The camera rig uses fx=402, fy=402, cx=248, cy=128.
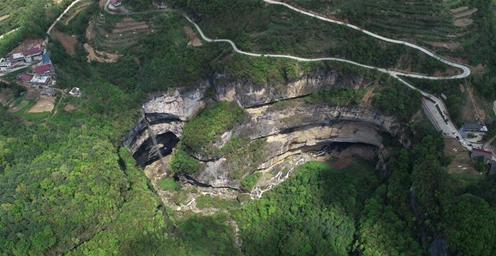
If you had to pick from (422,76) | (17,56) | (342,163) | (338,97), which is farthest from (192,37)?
(422,76)

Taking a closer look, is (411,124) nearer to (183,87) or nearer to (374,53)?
(374,53)

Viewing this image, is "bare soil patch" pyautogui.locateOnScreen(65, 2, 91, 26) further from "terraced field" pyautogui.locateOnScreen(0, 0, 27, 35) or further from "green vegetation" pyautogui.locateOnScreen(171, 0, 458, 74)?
"green vegetation" pyautogui.locateOnScreen(171, 0, 458, 74)

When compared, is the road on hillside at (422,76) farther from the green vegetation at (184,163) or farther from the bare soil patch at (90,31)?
the green vegetation at (184,163)

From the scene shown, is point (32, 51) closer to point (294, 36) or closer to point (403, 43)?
point (294, 36)

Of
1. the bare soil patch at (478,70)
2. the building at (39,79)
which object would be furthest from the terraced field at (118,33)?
the bare soil patch at (478,70)

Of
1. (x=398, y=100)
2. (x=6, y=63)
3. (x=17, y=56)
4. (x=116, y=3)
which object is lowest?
(x=6, y=63)

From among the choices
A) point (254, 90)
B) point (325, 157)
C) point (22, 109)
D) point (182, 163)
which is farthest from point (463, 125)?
point (22, 109)

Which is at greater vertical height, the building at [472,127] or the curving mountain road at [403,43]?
the curving mountain road at [403,43]
